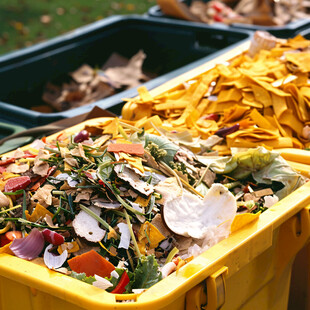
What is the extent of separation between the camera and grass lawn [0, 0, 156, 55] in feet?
20.5

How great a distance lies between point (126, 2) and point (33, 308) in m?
6.36

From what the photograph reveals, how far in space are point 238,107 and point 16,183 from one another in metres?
1.07

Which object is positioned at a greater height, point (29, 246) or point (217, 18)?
point (29, 246)

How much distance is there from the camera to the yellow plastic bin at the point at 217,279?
1243 millimetres

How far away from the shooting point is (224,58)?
2963 millimetres

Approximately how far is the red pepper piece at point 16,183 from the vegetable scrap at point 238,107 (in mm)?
623

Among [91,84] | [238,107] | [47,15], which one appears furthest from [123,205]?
[47,15]

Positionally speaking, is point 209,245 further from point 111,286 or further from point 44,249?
point 44,249

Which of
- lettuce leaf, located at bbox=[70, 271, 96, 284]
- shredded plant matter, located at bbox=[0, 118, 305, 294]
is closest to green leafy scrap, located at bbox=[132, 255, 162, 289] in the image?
shredded plant matter, located at bbox=[0, 118, 305, 294]

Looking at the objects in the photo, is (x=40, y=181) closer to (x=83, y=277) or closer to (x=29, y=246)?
(x=29, y=246)

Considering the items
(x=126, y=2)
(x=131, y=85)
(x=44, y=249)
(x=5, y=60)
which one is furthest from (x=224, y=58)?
(x=126, y=2)

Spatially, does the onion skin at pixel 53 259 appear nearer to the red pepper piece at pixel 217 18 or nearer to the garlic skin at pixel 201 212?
the garlic skin at pixel 201 212

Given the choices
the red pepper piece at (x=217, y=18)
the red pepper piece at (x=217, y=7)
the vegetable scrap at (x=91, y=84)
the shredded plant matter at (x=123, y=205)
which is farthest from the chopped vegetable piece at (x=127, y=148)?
the red pepper piece at (x=217, y=7)

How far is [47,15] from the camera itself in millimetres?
6738
